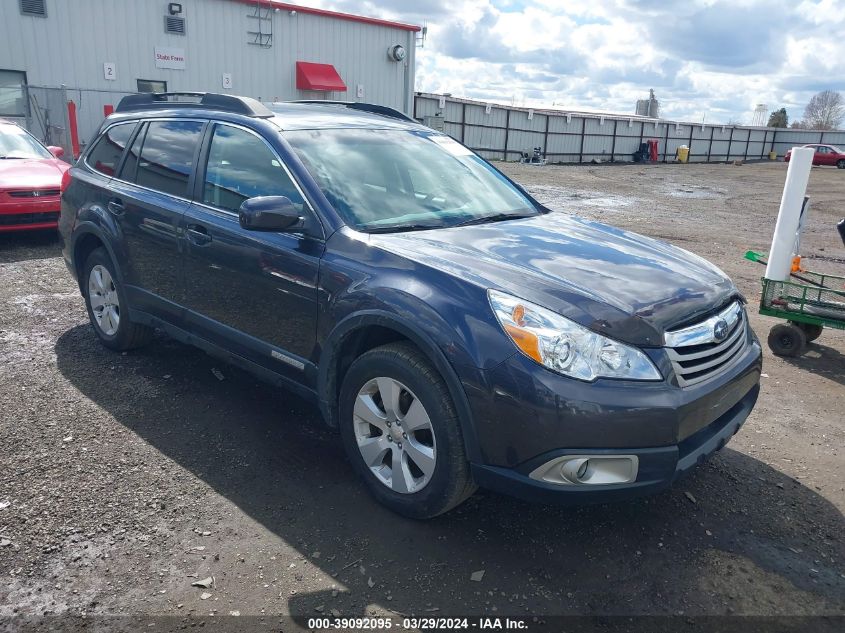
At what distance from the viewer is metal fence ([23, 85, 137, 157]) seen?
49.0 ft

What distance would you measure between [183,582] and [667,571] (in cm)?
202

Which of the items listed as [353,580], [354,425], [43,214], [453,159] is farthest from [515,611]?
[43,214]

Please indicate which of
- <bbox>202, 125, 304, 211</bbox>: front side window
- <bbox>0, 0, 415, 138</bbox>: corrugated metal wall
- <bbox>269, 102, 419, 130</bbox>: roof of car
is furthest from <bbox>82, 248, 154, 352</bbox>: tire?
<bbox>0, 0, 415, 138</bbox>: corrugated metal wall

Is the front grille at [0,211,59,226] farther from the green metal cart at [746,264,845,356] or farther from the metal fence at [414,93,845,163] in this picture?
the metal fence at [414,93,845,163]

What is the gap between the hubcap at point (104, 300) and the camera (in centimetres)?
507

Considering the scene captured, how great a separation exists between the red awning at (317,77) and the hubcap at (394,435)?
1966 centimetres

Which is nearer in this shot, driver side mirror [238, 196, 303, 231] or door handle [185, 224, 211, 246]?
driver side mirror [238, 196, 303, 231]

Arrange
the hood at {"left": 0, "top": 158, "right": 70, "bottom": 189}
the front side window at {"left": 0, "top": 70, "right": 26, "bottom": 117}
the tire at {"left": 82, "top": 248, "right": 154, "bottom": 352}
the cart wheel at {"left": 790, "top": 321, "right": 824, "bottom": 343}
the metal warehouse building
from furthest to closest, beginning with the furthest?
1. the metal warehouse building
2. the front side window at {"left": 0, "top": 70, "right": 26, "bottom": 117}
3. the hood at {"left": 0, "top": 158, "right": 70, "bottom": 189}
4. the cart wheel at {"left": 790, "top": 321, "right": 824, "bottom": 343}
5. the tire at {"left": 82, "top": 248, "right": 154, "bottom": 352}

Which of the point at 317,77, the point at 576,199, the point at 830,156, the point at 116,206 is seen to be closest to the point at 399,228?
the point at 116,206

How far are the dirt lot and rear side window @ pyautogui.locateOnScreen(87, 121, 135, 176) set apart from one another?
4.95 ft

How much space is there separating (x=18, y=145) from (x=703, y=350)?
1015 centimetres

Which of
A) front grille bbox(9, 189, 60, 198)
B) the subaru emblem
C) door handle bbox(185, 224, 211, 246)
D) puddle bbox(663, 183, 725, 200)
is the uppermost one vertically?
door handle bbox(185, 224, 211, 246)

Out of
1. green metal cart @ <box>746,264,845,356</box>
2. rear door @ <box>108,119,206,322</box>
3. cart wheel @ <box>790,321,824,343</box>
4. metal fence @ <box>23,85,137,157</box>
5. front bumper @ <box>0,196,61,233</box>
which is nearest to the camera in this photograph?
rear door @ <box>108,119,206,322</box>

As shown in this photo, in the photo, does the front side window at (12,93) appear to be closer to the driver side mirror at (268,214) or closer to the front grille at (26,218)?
the front grille at (26,218)
